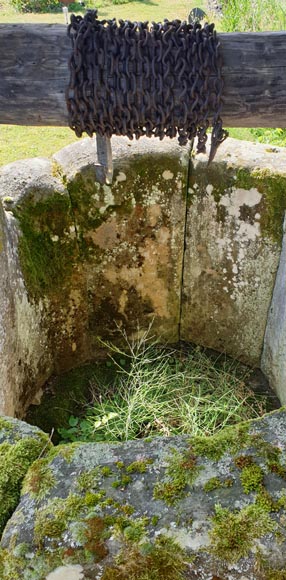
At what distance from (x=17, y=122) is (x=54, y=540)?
1426 millimetres

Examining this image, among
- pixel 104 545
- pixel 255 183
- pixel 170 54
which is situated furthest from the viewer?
pixel 255 183

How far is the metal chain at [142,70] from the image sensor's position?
180cm

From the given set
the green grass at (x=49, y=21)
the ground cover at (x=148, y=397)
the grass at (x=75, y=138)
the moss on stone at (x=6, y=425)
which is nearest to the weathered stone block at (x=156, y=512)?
the moss on stone at (x=6, y=425)

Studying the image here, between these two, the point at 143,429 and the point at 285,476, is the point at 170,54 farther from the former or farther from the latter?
the point at 143,429

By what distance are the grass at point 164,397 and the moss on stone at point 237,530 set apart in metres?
1.76

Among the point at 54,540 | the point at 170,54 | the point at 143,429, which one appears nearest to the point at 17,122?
the point at 170,54

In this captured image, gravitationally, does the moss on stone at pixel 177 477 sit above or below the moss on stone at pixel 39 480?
above

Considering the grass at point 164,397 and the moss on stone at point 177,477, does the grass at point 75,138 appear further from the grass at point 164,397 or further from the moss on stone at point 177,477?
the moss on stone at point 177,477

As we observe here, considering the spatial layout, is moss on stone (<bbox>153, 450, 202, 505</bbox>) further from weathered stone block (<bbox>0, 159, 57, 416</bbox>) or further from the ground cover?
the ground cover

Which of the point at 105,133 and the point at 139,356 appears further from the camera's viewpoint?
the point at 139,356

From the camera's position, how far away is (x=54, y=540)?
1.30 meters

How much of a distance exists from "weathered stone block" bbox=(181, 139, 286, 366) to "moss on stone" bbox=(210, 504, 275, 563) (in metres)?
2.14

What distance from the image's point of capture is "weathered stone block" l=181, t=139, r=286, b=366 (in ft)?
10.4

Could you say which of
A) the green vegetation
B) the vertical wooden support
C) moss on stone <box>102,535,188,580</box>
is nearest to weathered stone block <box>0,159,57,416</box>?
the vertical wooden support
